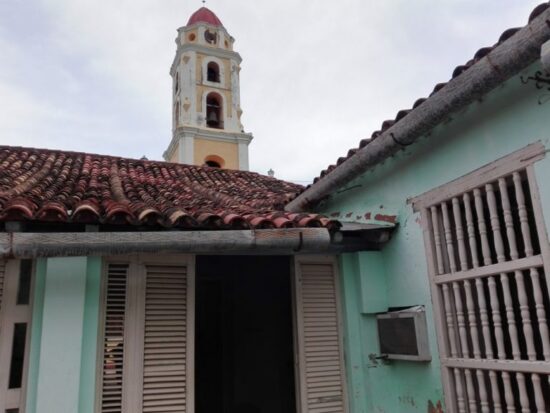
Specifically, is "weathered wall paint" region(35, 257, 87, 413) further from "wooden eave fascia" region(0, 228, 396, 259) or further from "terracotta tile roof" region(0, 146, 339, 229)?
"terracotta tile roof" region(0, 146, 339, 229)

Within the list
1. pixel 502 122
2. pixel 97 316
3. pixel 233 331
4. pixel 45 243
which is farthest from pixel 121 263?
pixel 233 331

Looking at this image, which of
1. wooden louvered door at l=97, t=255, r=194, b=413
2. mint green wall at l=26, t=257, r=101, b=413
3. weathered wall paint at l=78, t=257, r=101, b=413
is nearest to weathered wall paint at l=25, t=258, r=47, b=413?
mint green wall at l=26, t=257, r=101, b=413

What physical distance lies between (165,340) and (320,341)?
1.53 m

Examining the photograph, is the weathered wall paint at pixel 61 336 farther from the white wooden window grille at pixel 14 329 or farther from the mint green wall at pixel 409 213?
the mint green wall at pixel 409 213

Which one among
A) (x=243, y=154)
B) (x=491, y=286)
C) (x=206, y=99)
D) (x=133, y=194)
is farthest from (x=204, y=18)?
(x=491, y=286)

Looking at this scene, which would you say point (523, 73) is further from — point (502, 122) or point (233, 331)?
Answer: point (233, 331)

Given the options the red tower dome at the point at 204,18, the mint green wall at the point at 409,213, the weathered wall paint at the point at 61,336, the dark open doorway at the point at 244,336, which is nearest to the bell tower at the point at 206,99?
the red tower dome at the point at 204,18

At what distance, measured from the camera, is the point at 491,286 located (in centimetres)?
333

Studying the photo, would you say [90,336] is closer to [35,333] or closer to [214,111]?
[35,333]

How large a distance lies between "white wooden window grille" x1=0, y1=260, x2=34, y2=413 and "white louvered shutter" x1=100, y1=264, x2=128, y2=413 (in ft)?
1.87

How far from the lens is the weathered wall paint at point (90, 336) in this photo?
11.7 ft

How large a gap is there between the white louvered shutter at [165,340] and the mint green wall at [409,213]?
5.35 feet

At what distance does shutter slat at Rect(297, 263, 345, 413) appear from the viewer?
4.46 meters

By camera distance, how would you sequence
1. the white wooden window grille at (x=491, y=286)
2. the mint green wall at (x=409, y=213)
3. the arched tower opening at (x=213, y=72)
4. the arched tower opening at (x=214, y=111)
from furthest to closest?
the arched tower opening at (x=213, y=72)
the arched tower opening at (x=214, y=111)
the mint green wall at (x=409, y=213)
the white wooden window grille at (x=491, y=286)
